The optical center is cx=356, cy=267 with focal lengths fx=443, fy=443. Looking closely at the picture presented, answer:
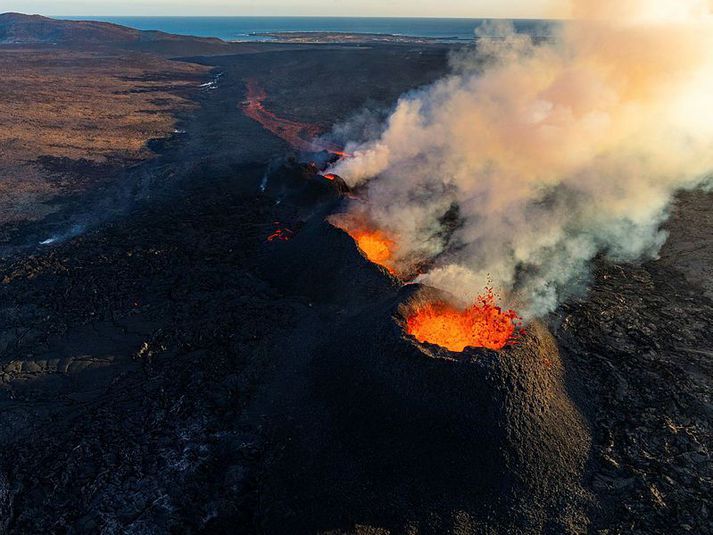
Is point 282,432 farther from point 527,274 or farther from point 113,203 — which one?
point 113,203

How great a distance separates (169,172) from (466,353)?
32.5 m

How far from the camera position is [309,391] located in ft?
50.0

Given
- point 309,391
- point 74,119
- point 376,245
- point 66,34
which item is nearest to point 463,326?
point 309,391

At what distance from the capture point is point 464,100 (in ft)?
124

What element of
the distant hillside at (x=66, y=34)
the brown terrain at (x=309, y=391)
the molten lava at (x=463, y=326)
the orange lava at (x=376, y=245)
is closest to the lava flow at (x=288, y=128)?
the brown terrain at (x=309, y=391)

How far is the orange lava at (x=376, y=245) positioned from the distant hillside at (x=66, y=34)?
477 ft

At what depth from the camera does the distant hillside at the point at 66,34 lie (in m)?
146

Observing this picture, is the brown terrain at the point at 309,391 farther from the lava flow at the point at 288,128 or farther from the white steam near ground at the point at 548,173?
the lava flow at the point at 288,128

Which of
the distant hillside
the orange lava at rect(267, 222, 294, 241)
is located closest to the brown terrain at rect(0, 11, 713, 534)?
the orange lava at rect(267, 222, 294, 241)

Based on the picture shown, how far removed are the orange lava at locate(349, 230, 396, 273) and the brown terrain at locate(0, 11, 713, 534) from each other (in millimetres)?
1369

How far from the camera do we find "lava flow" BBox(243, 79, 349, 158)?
4438 cm

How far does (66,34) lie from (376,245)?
178 m

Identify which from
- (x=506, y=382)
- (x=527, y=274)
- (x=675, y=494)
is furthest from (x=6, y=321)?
(x=675, y=494)

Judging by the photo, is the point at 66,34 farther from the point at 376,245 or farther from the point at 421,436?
the point at 421,436
